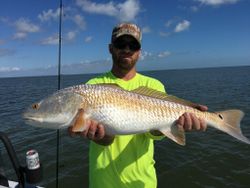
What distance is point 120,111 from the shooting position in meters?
4.18

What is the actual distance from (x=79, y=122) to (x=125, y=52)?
4.47 feet

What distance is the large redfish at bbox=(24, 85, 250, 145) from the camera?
4098 mm

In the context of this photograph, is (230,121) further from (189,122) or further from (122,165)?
(122,165)

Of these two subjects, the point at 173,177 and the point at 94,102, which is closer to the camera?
the point at 94,102

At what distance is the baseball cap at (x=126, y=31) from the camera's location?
15.3ft

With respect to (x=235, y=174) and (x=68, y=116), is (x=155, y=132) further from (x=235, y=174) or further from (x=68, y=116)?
(x=235, y=174)

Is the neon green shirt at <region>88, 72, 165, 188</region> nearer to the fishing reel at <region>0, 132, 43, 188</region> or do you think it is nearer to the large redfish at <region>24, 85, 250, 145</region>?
the large redfish at <region>24, 85, 250, 145</region>

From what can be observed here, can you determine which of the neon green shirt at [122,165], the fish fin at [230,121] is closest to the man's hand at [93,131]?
the neon green shirt at [122,165]

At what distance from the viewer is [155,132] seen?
4.43 m

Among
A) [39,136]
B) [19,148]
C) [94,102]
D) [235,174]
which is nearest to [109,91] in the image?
[94,102]

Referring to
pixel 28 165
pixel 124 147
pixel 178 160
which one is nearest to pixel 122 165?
pixel 124 147

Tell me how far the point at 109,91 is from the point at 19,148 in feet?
45.4

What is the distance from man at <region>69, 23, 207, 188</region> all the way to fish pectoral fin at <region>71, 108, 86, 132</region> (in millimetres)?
31

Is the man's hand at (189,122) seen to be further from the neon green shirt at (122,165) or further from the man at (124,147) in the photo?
the neon green shirt at (122,165)
